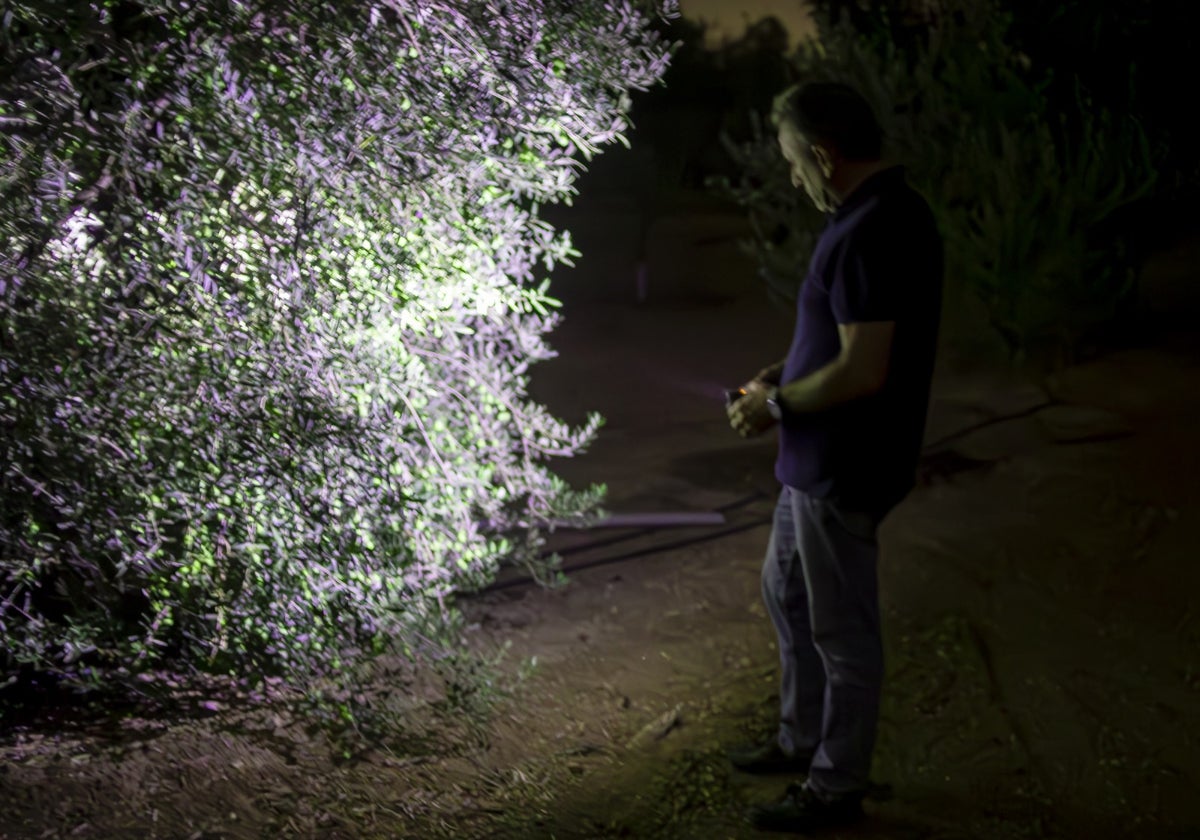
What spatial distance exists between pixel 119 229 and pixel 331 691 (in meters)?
1.85

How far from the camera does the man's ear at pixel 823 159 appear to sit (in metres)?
3.28

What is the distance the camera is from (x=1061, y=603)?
213 inches

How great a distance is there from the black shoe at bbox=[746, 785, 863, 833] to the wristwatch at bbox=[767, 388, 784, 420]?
1.13 metres

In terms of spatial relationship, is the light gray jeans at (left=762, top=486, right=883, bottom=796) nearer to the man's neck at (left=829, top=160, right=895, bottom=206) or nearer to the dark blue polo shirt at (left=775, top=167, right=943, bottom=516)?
the dark blue polo shirt at (left=775, top=167, right=943, bottom=516)

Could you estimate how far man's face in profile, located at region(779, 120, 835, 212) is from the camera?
10.9 ft

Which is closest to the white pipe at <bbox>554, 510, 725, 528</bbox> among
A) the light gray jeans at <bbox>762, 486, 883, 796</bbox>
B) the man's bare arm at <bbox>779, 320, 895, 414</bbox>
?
the light gray jeans at <bbox>762, 486, 883, 796</bbox>

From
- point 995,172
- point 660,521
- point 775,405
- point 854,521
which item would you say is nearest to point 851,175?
point 775,405

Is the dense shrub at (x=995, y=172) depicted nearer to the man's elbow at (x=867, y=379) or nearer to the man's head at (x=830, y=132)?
the man's head at (x=830, y=132)

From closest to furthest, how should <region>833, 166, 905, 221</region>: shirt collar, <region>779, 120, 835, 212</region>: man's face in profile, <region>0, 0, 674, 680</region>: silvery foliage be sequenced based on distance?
<region>833, 166, 905, 221</region>: shirt collar < <region>779, 120, 835, 212</region>: man's face in profile < <region>0, 0, 674, 680</region>: silvery foliage

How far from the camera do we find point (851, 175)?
328 cm

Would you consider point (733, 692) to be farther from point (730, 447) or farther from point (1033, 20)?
point (1033, 20)

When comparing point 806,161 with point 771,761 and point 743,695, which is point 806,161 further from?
point 743,695

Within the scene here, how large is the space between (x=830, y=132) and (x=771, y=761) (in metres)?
2.02

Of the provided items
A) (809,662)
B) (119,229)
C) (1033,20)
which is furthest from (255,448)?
(1033,20)
